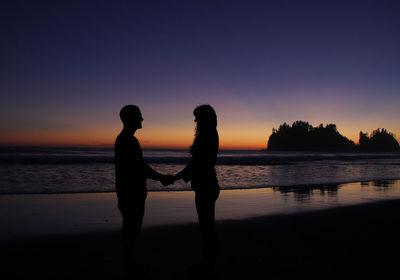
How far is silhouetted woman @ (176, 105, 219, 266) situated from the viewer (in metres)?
3.69

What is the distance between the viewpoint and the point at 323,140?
508 ft

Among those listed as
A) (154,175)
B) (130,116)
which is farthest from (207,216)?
(130,116)

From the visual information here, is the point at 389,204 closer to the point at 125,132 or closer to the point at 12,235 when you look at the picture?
the point at 125,132

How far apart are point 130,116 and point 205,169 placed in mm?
1232

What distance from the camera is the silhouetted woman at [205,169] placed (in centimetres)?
369

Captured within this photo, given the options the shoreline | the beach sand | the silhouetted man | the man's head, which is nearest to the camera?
the silhouetted man

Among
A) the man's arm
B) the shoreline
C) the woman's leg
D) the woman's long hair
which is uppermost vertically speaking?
the woman's long hair

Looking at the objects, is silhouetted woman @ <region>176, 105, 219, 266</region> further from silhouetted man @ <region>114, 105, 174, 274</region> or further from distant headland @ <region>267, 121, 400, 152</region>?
distant headland @ <region>267, 121, 400, 152</region>

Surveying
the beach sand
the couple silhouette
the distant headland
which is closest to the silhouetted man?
the couple silhouette

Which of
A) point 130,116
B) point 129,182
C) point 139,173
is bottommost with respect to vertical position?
point 129,182

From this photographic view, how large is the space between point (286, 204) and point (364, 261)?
5017mm

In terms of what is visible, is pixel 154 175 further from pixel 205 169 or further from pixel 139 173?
pixel 205 169

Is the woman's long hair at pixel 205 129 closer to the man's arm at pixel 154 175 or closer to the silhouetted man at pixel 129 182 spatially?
the man's arm at pixel 154 175

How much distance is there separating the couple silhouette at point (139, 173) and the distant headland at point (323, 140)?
15281 cm
